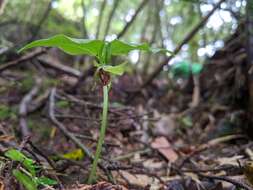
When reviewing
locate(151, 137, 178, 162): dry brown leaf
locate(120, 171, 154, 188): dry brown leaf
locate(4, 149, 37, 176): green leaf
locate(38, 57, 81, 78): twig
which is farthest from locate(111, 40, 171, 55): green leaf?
locate(38, 57, 81, 78): twig

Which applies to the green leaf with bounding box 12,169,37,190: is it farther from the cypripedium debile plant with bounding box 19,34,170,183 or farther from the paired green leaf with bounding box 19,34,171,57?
the paired green leaf with bounding box 19,34,171,57

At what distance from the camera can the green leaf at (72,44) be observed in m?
0.86

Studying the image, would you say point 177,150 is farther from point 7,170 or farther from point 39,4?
point 39,4

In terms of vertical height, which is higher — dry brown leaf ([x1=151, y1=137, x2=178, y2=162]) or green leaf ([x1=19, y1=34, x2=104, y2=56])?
green leaf ([x1=19, y1=34, x2=104, y2=56])

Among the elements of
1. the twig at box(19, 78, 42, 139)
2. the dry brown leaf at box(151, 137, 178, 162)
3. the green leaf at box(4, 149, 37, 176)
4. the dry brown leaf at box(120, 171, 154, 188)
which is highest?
the twig at box(19, 78, 42, 139)

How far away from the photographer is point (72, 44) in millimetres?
897

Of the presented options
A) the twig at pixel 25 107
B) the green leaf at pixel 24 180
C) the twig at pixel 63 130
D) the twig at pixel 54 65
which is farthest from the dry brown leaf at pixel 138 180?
the twig at pixel 54 65

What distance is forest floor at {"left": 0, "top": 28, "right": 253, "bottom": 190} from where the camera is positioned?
1.26 metres

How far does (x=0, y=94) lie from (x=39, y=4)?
1644 millimetres

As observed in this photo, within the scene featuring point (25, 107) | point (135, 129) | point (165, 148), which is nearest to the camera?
point (165, 148)

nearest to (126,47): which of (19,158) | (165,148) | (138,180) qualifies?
(19,158)

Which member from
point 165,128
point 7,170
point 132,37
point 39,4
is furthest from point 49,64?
point 7,170

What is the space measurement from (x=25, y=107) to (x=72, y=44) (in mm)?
1398

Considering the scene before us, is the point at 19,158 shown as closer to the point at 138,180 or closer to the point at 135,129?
the point at 138,180
